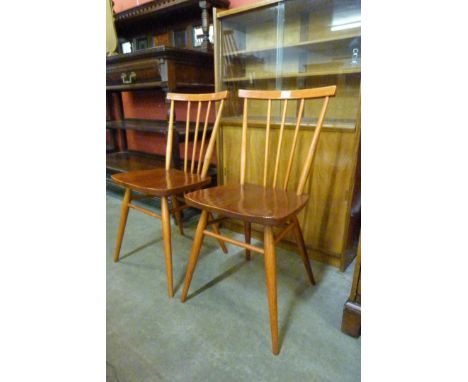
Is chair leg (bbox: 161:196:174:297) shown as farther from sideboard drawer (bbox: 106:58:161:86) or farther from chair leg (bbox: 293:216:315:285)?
sideboard drawer (bbox: 106:58:161:86)

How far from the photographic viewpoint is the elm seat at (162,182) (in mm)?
1184

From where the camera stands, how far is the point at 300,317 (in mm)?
1082

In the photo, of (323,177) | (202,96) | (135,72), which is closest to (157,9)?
(135,72)

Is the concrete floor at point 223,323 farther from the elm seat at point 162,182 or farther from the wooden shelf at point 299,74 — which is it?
the wooden shelf at point 299,74

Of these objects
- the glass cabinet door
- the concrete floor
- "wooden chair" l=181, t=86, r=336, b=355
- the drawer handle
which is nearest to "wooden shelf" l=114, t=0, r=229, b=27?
the glass cabinet door

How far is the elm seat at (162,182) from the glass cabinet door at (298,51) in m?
0.60

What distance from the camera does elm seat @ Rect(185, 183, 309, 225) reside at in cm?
90

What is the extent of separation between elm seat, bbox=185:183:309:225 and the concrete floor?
0.43m

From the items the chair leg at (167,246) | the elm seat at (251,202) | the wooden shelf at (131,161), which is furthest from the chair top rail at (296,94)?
the wooden shelf at (131,161)

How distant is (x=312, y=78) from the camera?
158 cm

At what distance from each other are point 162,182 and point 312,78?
102cm

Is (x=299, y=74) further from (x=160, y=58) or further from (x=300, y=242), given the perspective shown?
(x=300, y=242)
